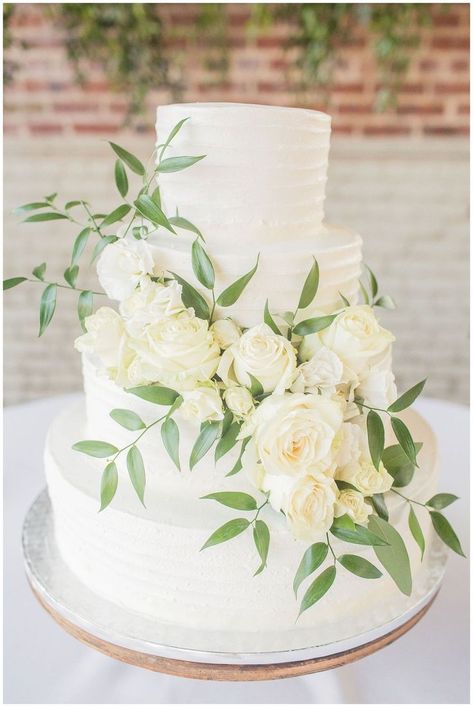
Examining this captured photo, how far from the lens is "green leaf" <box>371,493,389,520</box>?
3.47 ft

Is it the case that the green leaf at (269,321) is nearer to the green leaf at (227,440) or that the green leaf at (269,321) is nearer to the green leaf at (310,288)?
the green leaf at (310,288)

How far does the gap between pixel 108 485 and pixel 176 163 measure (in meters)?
0.52

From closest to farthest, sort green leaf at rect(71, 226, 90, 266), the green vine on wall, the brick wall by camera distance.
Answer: green leaf at rect(71, 226, 90, 266)
the green vine on wall
the brick wall

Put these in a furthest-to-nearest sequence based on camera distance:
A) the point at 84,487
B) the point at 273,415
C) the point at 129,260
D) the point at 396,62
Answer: the point at 396,62 → the point at 84,487 → the point at 129,260 → the point at 273,415

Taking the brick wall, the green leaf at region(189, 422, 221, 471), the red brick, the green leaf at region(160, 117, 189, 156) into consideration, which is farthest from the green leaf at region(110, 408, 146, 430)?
the red brick

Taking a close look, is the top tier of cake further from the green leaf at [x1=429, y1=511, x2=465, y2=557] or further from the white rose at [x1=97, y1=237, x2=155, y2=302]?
the green leaf at [x1=429, y1=511, x2=465, y2=557]

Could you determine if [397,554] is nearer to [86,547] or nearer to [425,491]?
[425,491]

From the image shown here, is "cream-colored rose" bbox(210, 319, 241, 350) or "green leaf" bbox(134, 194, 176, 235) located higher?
"green leaf" bbox(134, 194, 176, 235)

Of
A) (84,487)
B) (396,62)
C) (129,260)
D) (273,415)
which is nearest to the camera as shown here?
(273,415)

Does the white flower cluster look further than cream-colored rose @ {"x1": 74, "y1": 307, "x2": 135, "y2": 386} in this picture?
No

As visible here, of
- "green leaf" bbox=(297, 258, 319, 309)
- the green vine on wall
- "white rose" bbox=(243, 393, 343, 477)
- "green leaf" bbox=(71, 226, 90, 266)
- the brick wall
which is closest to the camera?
"white rose" bbox=(243, 393, 343, 477)

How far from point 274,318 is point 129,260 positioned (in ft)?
0.82

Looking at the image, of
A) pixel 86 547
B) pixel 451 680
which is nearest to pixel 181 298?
pixel 86 547

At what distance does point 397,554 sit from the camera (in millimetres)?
992
